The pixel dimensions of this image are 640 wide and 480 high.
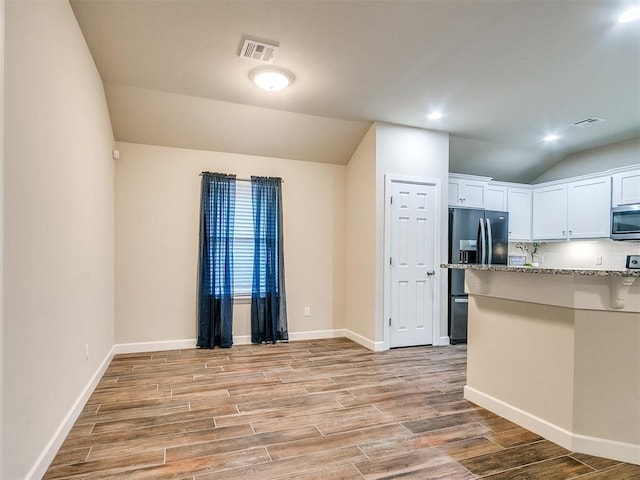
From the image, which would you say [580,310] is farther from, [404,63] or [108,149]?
[108,149]

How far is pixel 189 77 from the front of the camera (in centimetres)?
334

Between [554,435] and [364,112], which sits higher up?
[364,112]

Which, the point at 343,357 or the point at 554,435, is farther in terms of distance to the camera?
the point at 343,357

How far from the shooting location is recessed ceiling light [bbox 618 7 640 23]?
2.41 metres

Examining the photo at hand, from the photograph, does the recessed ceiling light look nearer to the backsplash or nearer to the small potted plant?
the backsplash

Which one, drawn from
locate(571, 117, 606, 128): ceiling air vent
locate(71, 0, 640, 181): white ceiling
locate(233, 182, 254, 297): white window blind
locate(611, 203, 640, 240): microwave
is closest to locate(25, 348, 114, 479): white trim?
locate(233, 182, 254, 297): white window blind

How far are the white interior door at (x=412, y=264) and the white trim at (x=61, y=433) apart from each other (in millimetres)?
3114

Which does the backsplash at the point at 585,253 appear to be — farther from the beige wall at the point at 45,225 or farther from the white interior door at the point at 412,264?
the beige wall at the point at 45,225

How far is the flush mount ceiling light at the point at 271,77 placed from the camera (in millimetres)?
3168

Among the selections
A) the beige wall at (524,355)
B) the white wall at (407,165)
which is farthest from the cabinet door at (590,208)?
the beige wall at (524,355)

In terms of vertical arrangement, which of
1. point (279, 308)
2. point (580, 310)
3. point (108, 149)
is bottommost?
point (279, 308)

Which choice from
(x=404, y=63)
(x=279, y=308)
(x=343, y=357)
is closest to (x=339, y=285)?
(x=279, y=308)

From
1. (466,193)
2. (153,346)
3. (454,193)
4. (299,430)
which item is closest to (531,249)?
(466,193)

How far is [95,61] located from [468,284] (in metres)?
3.63
